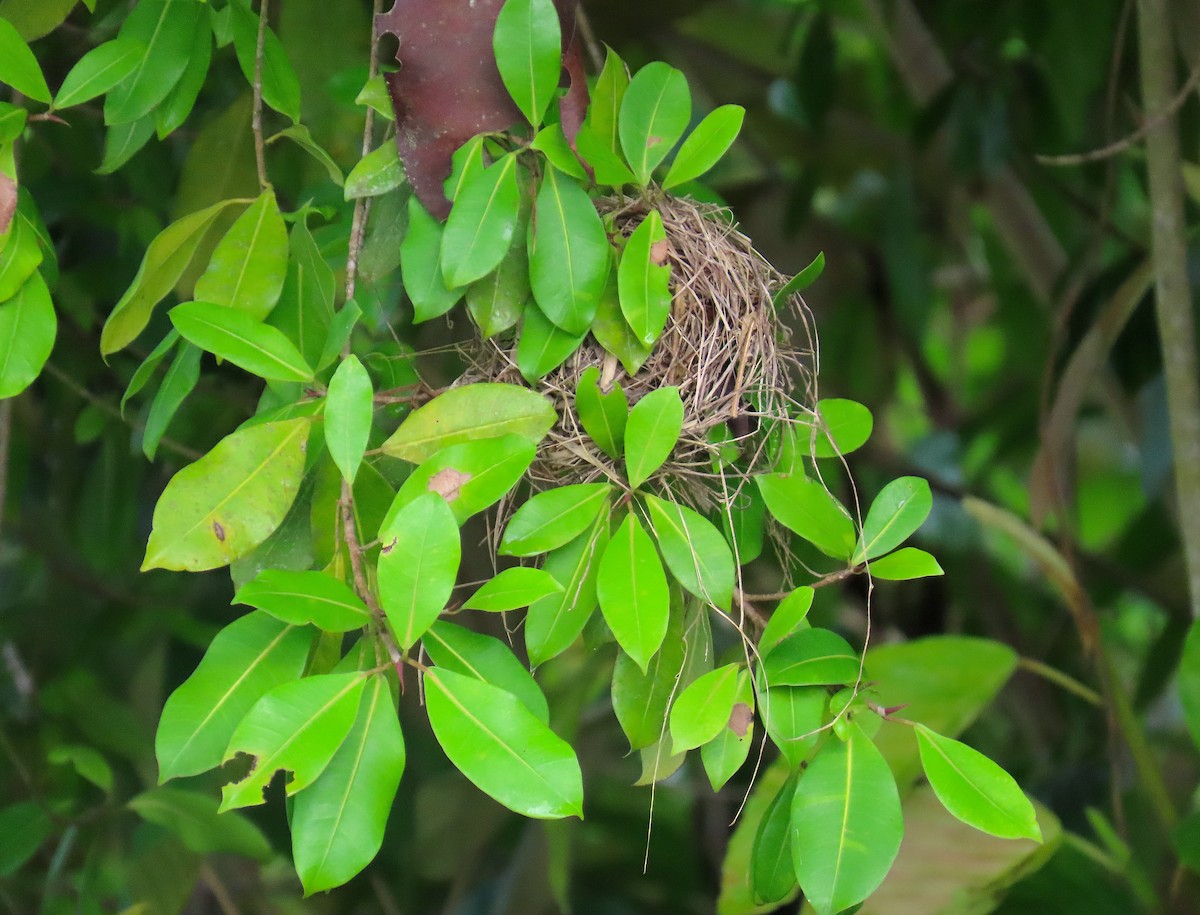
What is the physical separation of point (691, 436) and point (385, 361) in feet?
0.72

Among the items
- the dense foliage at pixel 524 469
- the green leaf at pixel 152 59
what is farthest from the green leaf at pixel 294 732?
the green leaf at pixel 152 59

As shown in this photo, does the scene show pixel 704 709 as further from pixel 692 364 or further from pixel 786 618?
pixel 692 364

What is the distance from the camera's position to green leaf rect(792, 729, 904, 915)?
588 millimetres

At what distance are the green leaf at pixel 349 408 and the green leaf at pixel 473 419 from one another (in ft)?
0.22

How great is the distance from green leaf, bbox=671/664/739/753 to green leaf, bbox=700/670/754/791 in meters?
0.01

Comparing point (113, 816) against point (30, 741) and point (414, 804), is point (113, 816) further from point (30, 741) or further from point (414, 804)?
point (414, 804)

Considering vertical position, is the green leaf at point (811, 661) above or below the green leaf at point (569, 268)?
below

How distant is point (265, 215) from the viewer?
2.39 ft

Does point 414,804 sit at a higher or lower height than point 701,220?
lower

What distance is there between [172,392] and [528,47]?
0.99ft

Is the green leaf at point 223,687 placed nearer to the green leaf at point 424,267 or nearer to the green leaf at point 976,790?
the green leaf at point 424,267

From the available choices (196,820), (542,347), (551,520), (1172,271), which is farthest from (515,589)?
(1172,271)

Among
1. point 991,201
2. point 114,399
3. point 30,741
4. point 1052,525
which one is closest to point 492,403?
point 114,399

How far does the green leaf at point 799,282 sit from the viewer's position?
0.75 meters
